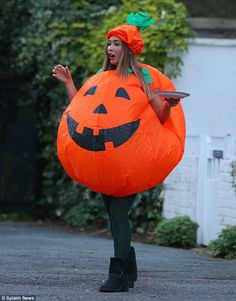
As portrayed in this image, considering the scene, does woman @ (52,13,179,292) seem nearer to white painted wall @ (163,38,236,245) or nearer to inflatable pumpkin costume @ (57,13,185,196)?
inflatable pumpkin costume @ (57,13,185,196)

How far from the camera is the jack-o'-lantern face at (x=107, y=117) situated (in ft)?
20.0

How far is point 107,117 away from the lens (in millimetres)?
6137

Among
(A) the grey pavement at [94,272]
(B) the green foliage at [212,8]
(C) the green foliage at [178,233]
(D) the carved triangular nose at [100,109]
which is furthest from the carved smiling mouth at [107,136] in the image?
(B) the green foliage at [212,8]

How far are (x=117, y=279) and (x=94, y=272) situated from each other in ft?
3.55

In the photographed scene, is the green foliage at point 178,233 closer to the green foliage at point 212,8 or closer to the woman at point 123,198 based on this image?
Result: the woman at point 123,198

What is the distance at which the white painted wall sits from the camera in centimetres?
1009

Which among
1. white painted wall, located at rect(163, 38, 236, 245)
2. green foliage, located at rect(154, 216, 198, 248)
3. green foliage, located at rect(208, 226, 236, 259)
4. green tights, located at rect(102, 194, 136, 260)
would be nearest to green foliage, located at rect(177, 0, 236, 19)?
white painted wall, located at rect(163, 38, 236, 245)

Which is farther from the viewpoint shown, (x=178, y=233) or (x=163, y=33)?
(x=163, y=33)

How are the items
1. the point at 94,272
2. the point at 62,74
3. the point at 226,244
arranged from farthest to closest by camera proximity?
1. the point at 226,244
2. the point at 94,272
3. the point at 62,74

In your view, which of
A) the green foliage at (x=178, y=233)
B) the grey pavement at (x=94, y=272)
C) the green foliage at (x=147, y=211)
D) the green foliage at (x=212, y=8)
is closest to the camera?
the grey pavement at (x=94, y=272)

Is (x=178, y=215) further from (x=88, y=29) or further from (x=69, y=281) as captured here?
(x=69, y=281)

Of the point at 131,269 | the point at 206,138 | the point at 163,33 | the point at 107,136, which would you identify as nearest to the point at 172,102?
the point at 107,136

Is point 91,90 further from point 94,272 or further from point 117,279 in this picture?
point 94,272

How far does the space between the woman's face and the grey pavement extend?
1.51 metres
